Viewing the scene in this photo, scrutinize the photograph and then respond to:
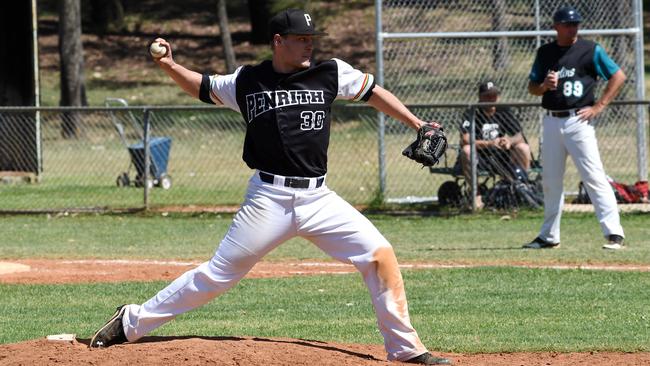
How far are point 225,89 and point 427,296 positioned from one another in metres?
3.29

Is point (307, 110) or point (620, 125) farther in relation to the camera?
point (620, 125)

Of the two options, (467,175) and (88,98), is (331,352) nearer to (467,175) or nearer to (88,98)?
(467,175)

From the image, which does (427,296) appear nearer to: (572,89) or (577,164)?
(577,164)

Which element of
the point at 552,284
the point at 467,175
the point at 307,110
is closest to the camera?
the point at 307,110

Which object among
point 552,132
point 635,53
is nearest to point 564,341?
point 552,132

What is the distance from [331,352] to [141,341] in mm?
1124

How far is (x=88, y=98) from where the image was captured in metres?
30.5

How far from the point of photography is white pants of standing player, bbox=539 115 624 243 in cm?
1130

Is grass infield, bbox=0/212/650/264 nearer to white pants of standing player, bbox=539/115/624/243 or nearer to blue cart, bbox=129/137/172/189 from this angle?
white pants of standing player, bbox=539/115/624/243

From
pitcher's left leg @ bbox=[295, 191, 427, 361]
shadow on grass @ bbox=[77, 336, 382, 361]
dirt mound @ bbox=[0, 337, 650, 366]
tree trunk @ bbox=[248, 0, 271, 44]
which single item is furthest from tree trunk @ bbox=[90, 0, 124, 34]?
pitcher's left leg @ bbox=[295, 191, 427, 361]

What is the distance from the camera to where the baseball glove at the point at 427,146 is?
6.64 m

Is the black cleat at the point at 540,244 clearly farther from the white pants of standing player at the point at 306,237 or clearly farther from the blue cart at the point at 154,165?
the blue cart at the point at 154,165

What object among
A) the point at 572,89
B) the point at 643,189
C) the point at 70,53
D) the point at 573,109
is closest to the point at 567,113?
the point at 573,109

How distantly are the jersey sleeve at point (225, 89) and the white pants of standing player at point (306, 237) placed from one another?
1.62 feet
